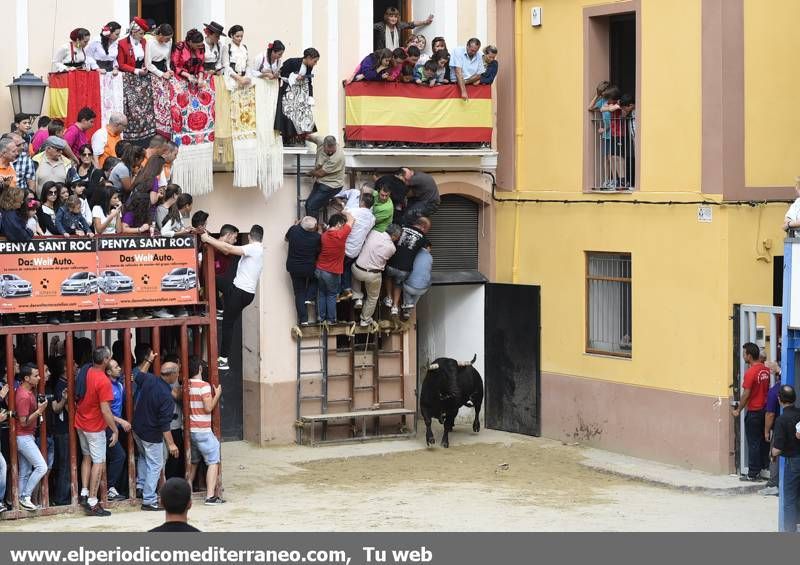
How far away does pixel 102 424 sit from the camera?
60.1ft

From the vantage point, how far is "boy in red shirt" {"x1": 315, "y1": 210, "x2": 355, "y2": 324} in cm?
2283

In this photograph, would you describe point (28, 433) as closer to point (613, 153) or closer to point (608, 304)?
point (608, 304)

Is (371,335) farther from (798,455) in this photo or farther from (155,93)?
(798,455)

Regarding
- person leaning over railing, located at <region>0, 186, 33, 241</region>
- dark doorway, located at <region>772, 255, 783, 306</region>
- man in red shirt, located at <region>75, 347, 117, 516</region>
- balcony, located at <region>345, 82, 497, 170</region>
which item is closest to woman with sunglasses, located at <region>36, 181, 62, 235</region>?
person leaning over railing, located at <region>0, 186, 33, 241</region>

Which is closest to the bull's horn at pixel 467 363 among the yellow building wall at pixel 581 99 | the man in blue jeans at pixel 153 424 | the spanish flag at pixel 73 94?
the yellow building wall at pixel 581 99

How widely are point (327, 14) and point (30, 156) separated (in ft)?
19.4

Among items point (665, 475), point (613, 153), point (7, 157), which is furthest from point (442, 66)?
point (7, 157)

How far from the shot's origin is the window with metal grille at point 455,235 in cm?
2502

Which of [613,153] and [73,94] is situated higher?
[73,94]

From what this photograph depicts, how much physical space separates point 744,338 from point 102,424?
859 cm

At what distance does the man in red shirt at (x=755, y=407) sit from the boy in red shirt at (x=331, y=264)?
19.2 feet

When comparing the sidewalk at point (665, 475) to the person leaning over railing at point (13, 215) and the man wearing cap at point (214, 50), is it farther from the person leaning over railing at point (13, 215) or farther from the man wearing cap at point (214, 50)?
the person leaning over railing at point (13, 215)

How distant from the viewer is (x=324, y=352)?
941 inches

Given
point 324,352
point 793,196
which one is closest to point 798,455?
point 793,196
